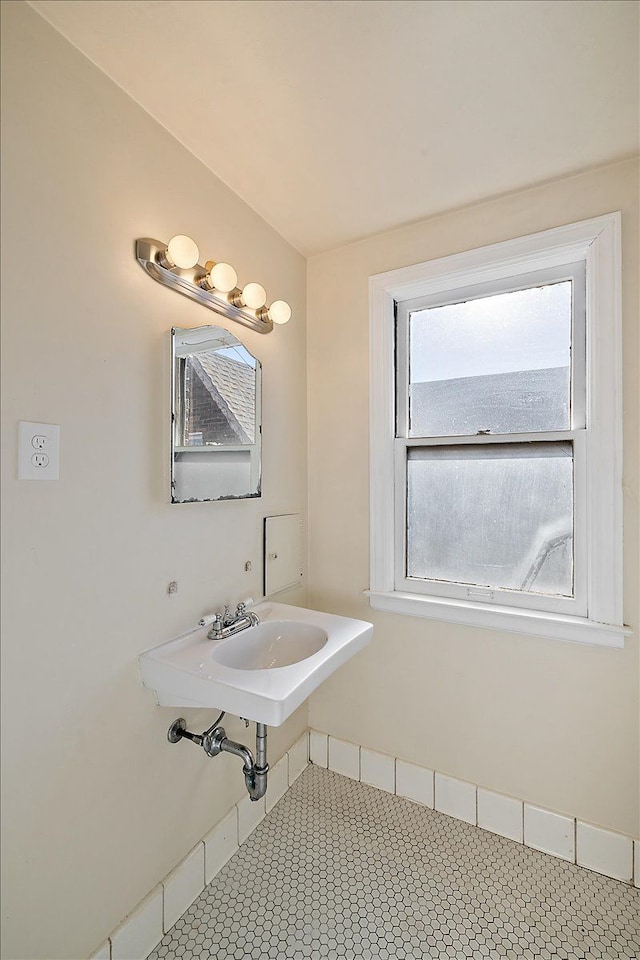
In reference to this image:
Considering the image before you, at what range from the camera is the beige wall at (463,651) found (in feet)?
4.62

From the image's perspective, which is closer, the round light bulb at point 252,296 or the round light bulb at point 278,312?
the round light bulb at point 252,296

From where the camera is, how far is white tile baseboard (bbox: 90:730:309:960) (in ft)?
3.71

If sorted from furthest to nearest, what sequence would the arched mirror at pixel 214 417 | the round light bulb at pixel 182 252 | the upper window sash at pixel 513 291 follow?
the upper window sash at pixel 513 291
the arched mirror at pixel 214 417
the round light bulb at pixel 182 252

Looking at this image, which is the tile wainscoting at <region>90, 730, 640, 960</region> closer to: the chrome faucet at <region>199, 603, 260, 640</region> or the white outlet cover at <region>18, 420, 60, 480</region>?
the chrome faucet at <region>199, 603, 260, 640</region>

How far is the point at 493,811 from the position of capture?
1601mm

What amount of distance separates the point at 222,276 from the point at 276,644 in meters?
1.23

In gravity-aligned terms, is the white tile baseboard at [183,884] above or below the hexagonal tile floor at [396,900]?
above

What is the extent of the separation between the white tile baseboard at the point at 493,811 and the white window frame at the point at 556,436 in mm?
632

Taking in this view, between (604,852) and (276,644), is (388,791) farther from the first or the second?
(276,644)

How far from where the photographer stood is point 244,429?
1574 mm

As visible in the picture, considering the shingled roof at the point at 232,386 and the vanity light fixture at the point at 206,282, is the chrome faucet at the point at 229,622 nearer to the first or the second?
the shingled roof at the point at 232,386

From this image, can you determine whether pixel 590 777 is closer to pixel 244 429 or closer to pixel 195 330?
pixel 244 429

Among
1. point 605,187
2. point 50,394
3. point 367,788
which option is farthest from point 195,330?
point 367,788

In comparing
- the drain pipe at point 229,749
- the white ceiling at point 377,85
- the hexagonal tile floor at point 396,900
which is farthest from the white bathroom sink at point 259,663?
the white ceiling at point 377,85
